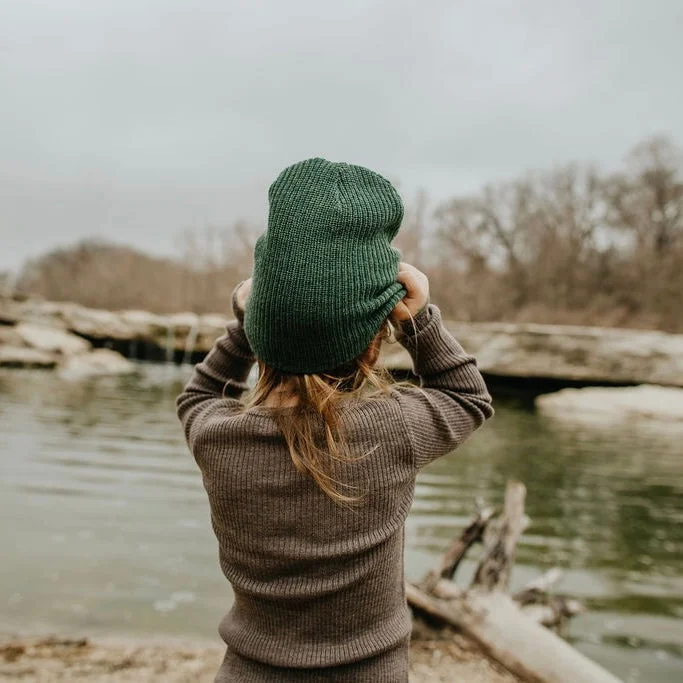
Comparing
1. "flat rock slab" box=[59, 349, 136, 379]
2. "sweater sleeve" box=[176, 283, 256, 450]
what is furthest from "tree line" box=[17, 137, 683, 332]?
"sweater sleeve" box=[176, 283, 256, 450]

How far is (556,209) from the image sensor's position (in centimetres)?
3212

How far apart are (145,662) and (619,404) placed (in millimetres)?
14372

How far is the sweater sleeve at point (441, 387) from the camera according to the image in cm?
138

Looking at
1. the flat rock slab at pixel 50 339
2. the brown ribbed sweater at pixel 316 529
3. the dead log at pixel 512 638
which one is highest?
the brown ribbed sweater at pixel 316 529

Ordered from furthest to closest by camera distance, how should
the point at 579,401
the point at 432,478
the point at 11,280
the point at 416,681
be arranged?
1. the point at 11,280
2. the point at 579,401
3. the point at 432,478
4. the point at 416,681

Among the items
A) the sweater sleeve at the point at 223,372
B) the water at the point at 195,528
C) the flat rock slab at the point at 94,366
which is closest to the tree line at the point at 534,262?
the flat rock slab at the point at 94,366

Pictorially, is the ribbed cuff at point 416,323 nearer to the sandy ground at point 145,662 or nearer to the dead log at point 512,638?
the sandy ground at point 145,662

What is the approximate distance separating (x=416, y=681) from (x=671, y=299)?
23.9 metres

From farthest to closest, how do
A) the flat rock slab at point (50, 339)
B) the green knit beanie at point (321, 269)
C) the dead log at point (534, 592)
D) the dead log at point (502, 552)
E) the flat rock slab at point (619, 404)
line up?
the flat rock slab at point (50, 339) → the flat rock slab at point (619, 404) → the dead log at point (534, 592) → the dead log at point (502, 552) → the green knit beanie at point (321, 269)

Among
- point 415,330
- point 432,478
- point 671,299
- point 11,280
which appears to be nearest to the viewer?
point 415,330

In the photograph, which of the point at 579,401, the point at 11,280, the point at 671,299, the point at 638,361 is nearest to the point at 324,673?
the point at 579,401

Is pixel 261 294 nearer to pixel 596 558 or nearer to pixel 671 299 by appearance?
pixel 596 558

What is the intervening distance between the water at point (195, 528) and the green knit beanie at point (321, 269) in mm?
3145

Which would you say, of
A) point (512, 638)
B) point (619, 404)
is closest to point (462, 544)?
point (512, 638)
